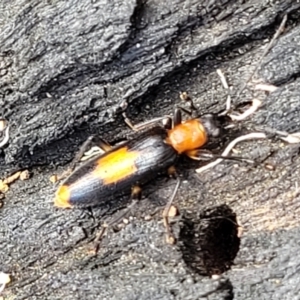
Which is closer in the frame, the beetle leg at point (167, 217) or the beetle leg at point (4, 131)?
the beetle leg at point (167, 217)

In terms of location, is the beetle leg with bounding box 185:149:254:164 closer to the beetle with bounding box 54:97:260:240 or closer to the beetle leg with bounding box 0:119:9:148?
the beetle with bounding box 54:97:260:240

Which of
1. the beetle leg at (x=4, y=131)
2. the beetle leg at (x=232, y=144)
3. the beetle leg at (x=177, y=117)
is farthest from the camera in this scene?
the beetle leg at (x=4, y=131)

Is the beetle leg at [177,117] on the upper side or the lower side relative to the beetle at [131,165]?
upper

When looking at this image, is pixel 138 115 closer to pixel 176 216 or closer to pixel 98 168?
pixel 98 168

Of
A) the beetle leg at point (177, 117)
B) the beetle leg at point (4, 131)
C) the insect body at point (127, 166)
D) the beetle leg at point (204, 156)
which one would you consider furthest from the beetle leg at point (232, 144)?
the beetle leg at point (4, 131)

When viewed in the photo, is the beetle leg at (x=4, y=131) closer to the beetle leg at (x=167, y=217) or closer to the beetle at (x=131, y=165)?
the beetle at (x=131, y=165)

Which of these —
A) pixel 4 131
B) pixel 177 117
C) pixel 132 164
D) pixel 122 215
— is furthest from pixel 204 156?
pixel 4 131

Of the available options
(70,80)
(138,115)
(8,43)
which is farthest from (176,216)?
(8,43)

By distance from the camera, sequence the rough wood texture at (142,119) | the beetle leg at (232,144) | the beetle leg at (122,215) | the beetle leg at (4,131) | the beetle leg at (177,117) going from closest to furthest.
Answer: the rough wood texture at (142,119)
the beetle leg at (232,144)
the beetle leg at (122,215)
the beetle leg at (177,117)
the beetle leg at (4,131)

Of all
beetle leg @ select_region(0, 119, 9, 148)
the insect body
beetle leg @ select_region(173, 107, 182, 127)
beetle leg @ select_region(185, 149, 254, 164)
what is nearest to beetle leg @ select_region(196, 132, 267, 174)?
beetle leg @ select_region(185, 149, 254, 164)
